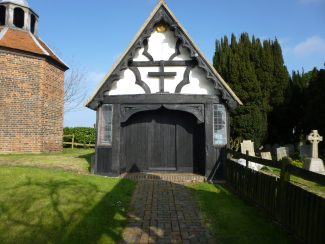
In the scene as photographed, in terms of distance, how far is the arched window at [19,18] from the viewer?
787 inches

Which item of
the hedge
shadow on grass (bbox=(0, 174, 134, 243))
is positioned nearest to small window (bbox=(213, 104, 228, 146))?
shadow on grass (bbox=(0, 174, 134, 243))

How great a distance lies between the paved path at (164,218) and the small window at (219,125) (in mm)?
2687

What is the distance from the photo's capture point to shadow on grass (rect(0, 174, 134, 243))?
4805 millimetres

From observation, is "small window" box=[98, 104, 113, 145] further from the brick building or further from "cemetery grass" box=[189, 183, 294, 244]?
the brick building

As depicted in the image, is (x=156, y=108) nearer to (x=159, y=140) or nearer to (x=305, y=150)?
(x=159, y=140)

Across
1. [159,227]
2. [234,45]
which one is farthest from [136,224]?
[234,45]

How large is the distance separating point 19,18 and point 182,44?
49.7ft

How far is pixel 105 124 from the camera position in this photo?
10789 mm

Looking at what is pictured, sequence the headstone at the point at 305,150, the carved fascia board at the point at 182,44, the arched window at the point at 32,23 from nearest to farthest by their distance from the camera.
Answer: the carved fascia board at the point at 182,44 → the headstone at the point at 305,150 → the arched window at the point at 32,23

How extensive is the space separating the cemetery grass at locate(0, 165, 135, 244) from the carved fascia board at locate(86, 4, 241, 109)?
3407 millimetres

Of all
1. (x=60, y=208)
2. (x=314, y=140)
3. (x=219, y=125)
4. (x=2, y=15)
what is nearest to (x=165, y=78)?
(x=219, y=125)

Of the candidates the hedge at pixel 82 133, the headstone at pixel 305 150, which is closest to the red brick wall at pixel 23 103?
the hedge at pixel 82 133

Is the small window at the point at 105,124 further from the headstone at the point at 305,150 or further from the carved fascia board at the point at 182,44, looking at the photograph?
the headstone at the point at 305,150

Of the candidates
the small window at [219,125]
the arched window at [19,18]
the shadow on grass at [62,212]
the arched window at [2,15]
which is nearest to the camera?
the shadow on grass at [62,212]
